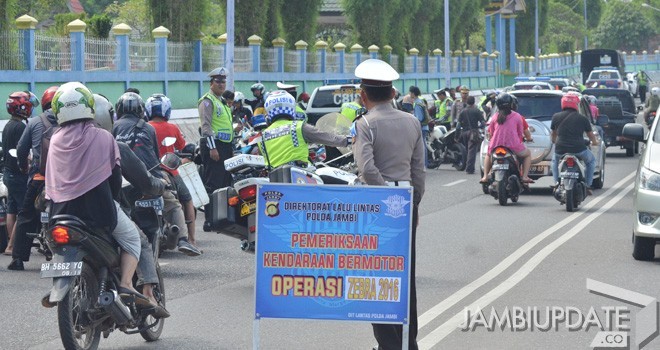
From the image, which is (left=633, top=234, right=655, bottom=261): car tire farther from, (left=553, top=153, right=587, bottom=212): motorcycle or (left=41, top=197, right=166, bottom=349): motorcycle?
(left=41, top=197, right=166, bottom=349): motorcycle

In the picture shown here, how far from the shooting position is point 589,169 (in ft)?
66.8

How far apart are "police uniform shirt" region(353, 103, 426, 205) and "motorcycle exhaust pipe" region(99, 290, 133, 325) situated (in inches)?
66.9

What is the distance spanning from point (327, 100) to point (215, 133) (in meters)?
13.4

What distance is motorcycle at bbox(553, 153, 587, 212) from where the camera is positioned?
783 inches

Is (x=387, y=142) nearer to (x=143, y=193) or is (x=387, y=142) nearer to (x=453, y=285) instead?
(x=143, y=193)

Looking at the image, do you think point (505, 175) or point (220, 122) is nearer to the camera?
point (220, 122)

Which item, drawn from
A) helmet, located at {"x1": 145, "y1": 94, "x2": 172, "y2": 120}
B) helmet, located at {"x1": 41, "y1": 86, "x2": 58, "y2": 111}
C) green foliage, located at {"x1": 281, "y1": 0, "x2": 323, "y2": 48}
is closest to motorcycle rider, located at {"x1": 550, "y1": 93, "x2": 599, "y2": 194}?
helmet, located at {"x1": 145, "y1": 94, "x2": 172, "y2": 120}

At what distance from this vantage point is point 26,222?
45.1ft

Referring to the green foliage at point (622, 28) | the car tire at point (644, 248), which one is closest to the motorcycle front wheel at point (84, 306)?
the car tire at point (644, 248)

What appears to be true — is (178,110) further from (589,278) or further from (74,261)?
(74,261)

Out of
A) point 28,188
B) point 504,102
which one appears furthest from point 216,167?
point 504,102

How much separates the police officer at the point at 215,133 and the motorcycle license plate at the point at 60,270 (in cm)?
850

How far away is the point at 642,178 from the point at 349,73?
36.6 m

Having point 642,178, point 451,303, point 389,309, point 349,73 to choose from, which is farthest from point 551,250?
point 349,73
